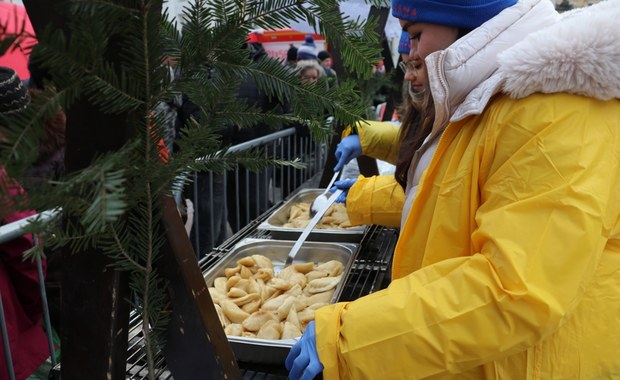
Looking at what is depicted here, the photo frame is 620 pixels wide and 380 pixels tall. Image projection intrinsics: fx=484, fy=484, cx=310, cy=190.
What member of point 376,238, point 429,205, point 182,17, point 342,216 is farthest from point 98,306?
point 342,216

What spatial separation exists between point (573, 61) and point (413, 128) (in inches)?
43.5

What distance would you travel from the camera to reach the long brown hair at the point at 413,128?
1.58m

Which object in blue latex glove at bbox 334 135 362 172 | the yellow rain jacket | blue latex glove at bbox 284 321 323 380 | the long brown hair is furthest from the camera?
blue latex glove at bbox 334 135 362 172

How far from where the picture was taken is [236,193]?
4230 mm

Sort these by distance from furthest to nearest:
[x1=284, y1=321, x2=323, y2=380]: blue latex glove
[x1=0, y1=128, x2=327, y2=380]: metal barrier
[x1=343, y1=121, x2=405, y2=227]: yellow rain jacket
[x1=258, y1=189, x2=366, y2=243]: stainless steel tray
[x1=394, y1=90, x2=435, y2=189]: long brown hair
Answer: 1. [x1=0, y1=128, x2=327, y2=380]: metal barrier
2. [x1=258, y1=189, x2=366, y2=243]: stainless steel tray
3. [x1=343, y1=121, x2=405, y2=227]: yellow rain jacket
4. [x1=394, y1=90, x2=435, y2=189]: long brown hair
5. [x1=284, y1=321, x2=323, y2=380]: blue latex glove

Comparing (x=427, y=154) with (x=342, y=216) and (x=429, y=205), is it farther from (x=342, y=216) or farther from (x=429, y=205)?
(x=342, y=216)

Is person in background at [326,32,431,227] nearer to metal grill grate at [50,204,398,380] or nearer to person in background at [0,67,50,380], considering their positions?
metal grill grate at [50,204,398,380]

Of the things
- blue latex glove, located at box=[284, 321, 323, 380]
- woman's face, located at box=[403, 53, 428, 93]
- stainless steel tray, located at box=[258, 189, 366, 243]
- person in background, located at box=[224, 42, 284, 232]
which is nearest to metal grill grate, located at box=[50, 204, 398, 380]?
stainless steel tray, located at box=[258, 189, 366, 243]

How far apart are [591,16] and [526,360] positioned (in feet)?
2.51

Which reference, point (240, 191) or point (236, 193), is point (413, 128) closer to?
point (236, 193)

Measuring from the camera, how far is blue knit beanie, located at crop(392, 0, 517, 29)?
1.23 meters

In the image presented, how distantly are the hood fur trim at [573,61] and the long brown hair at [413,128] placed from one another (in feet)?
1.56

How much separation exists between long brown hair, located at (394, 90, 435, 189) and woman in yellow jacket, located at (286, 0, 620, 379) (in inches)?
14.5

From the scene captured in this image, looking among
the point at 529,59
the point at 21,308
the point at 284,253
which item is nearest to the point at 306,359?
the point at 529,59
